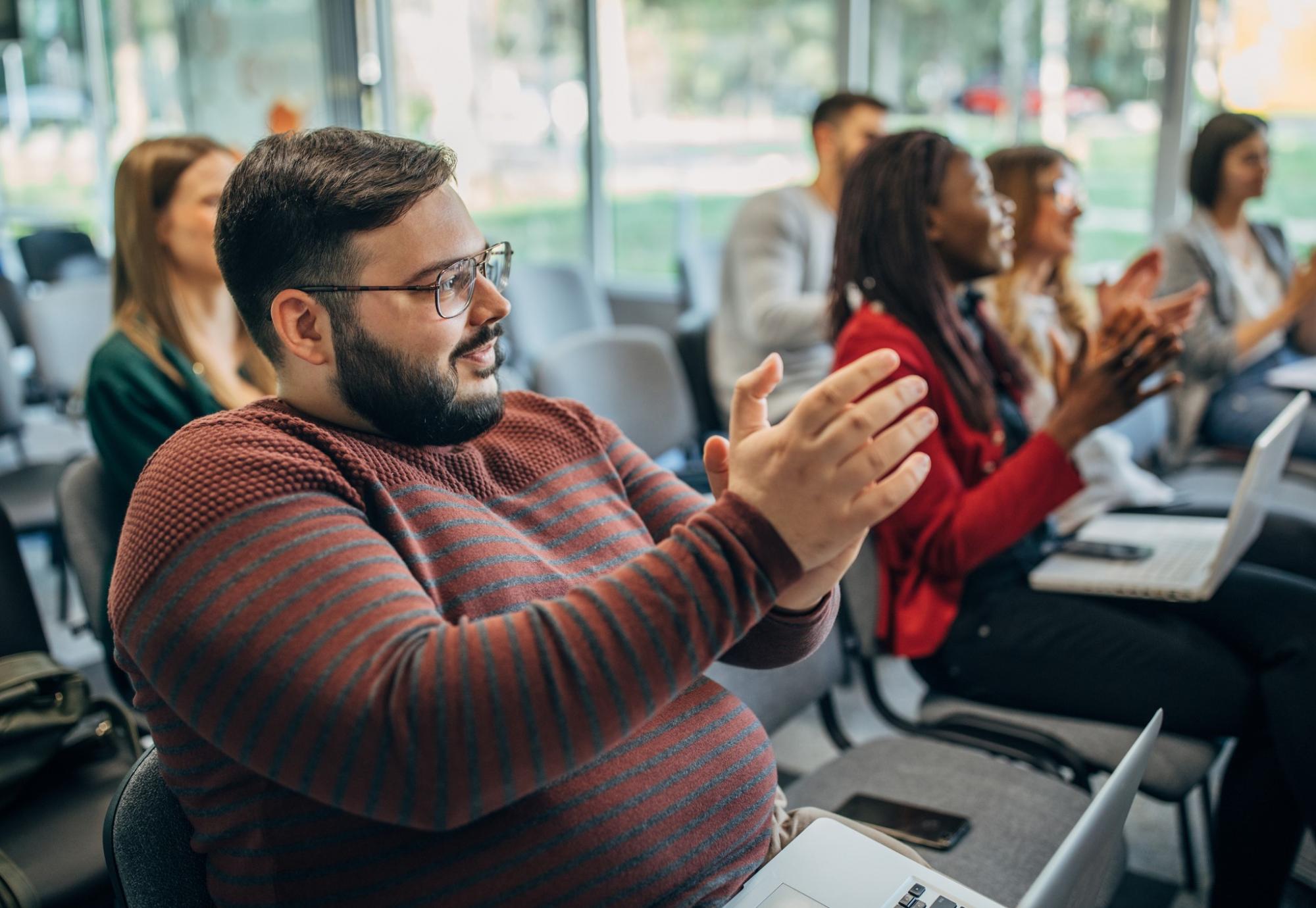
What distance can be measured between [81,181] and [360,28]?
2.30 m

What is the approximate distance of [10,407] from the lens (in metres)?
3.22

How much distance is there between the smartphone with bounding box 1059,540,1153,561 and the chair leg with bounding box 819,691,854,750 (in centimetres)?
51

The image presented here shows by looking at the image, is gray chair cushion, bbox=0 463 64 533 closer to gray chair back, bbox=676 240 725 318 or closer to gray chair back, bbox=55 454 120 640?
gray chair back, bbox=55 454 120 640

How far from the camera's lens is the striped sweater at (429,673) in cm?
76

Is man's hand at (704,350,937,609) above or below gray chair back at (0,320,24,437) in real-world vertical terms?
above

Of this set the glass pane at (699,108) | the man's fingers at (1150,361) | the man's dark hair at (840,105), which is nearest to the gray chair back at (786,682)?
the man's fingers at (1150,361)

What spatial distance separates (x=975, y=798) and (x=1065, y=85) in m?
3.44

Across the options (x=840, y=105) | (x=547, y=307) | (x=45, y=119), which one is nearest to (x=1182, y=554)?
(x=840, y=105)

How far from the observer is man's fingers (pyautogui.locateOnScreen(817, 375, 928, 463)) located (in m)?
0.75

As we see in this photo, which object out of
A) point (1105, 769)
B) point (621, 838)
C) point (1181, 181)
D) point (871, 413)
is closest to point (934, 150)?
point (1105, 769)

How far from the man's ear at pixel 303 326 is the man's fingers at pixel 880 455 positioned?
0.50 metres

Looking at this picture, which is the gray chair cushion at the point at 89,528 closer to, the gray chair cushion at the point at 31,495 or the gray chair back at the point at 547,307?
the gray chair cushion at the point at 31,495

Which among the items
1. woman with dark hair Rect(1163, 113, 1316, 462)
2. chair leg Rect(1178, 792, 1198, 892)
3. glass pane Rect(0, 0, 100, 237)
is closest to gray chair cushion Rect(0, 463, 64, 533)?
chair leg Rect(1178, 792, 1198, 892)

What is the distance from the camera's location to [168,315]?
1891mm
